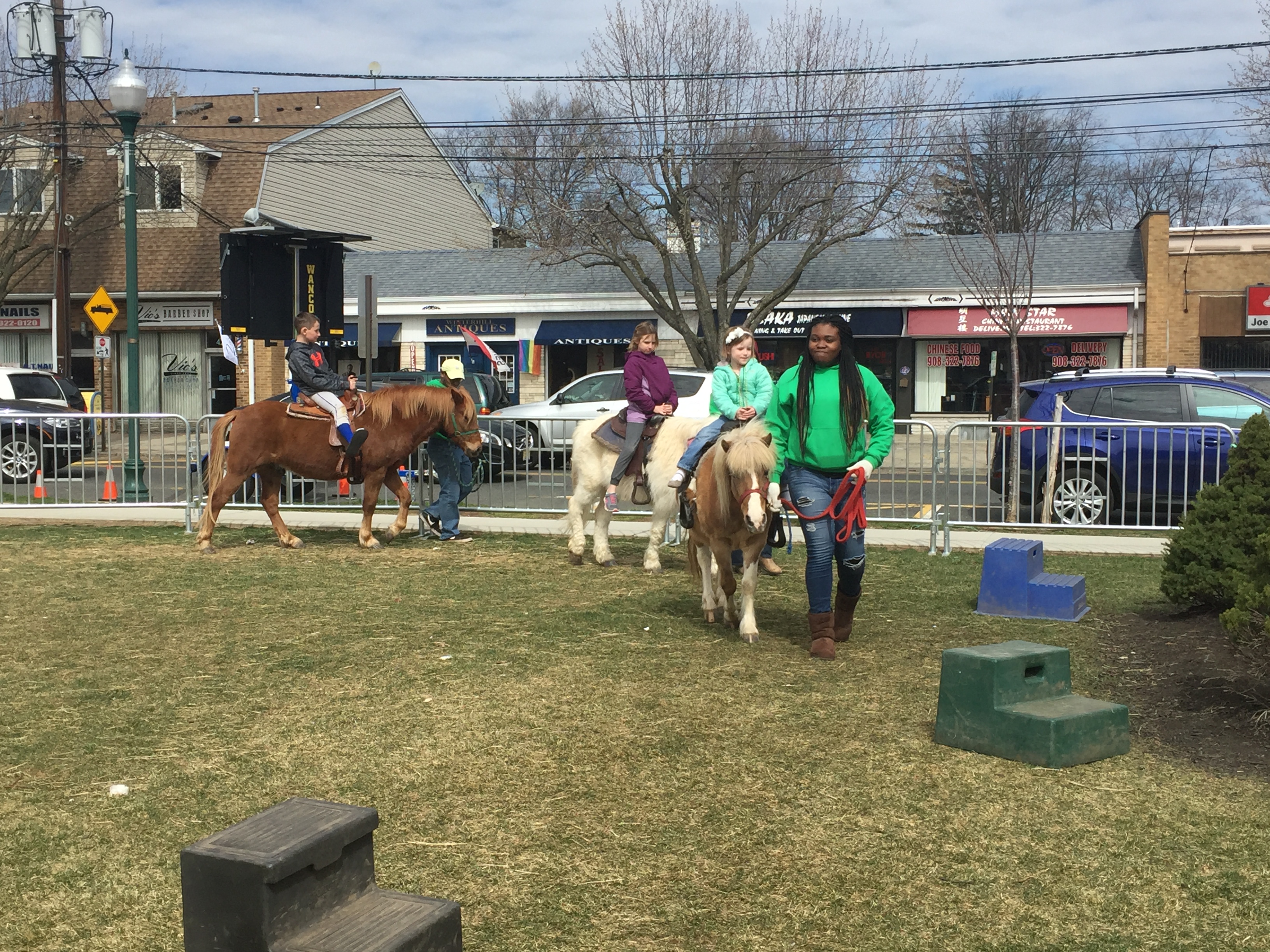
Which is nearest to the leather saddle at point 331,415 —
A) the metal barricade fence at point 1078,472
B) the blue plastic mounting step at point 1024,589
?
the metal barricade fence at point 1078,472

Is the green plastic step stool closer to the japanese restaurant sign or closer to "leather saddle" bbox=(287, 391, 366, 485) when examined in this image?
"leather saddle" bbox=(287, 391, 366, 485)

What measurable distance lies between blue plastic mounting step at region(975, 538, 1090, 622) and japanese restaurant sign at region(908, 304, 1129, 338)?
2224 centimetres

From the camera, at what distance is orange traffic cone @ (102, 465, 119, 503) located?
598 inches

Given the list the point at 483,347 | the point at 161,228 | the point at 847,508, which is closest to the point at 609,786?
the point at 847,508

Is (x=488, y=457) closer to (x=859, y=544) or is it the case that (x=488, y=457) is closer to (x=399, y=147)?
(x=859, y=544)

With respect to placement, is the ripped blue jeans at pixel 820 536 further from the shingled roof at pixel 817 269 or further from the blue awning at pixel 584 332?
the blue awning at pixel 584 332

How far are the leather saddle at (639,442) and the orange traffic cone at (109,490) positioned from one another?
727cm

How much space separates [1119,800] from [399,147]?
40.0 meters

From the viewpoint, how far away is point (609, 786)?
5090 millimetres

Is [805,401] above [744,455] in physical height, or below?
above

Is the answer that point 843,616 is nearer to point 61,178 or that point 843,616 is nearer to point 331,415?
point 331,415

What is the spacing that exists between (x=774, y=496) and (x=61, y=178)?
26.2 m

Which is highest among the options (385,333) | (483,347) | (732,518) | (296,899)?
(385,333)

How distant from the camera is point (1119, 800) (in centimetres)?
490
